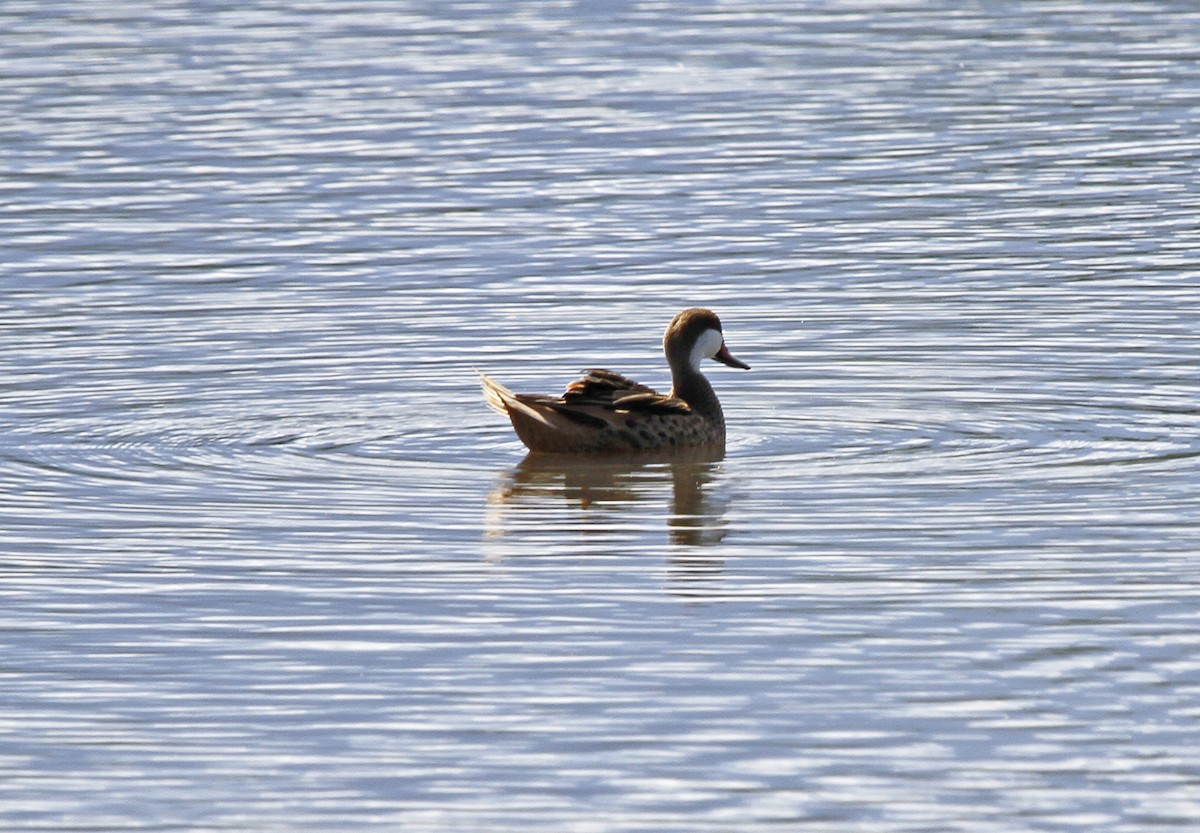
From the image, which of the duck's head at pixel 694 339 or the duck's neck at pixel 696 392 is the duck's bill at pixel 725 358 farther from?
the duck's neck at pixel 696 392

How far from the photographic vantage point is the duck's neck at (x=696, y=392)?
41.9 feet

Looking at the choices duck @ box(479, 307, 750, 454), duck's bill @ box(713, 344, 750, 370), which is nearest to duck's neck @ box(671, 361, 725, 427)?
duck @ box(479, 307, 750, 454)

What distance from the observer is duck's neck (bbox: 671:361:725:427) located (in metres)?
12.8

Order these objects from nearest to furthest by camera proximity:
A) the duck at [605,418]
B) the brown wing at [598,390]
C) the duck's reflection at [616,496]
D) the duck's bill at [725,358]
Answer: the duck's reflection at [616,496] → the duck at [605,418] → the brown wing at [598,390] → the duck's bill at [725,358]

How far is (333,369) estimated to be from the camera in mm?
14398

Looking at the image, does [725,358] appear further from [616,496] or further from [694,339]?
[616,496]

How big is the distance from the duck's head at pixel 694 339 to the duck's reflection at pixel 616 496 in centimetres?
81

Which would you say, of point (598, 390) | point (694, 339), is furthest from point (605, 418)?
point (694, 339)

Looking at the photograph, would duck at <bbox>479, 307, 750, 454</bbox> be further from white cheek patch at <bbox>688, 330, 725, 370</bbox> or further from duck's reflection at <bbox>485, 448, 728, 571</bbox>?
white cheek patch at <bbox>688, 330, 725, 370</bbox>

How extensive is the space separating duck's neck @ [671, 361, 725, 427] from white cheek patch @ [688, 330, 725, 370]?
52mm

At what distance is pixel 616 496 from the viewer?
11.6 metres

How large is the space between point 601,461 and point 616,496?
0.93 meters

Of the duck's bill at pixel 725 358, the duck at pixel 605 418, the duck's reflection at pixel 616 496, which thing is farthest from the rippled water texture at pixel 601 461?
the duck's bill at pixel 725 358

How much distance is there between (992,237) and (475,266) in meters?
3.88
